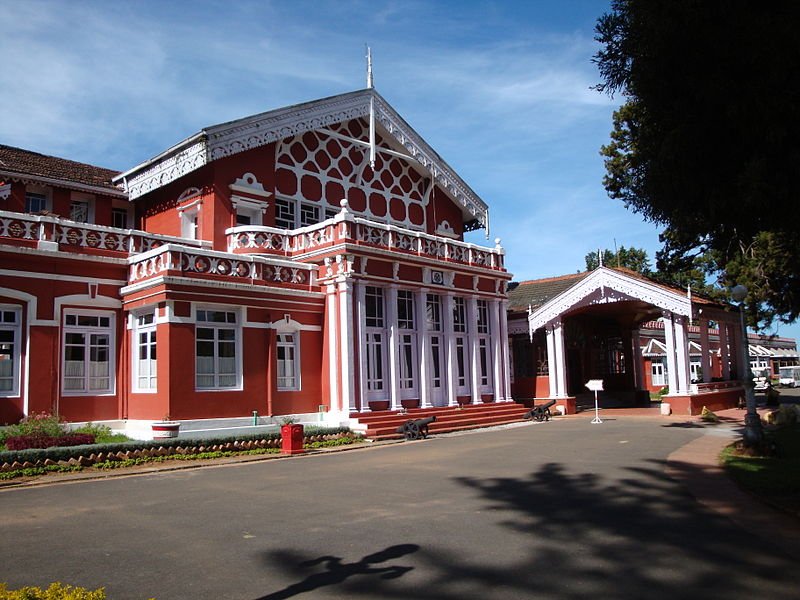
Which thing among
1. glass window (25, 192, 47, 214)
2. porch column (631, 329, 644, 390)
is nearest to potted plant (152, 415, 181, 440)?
glass window (25, 192, 47, 214)

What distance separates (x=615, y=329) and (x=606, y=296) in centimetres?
658

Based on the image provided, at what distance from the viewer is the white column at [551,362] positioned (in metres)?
27.6

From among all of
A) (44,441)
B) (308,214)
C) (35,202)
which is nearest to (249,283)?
(308,214)

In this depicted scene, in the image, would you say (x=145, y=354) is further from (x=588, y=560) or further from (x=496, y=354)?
(x=588, y=560)

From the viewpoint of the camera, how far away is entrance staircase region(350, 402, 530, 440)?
19172 mm

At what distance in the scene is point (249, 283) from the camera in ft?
60.3

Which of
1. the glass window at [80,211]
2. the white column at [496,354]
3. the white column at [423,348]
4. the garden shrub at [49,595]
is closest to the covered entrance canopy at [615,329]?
the white column at [496,354]

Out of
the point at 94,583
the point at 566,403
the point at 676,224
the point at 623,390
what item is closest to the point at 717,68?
the point at 676,224

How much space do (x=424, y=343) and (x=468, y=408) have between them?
9.32ft

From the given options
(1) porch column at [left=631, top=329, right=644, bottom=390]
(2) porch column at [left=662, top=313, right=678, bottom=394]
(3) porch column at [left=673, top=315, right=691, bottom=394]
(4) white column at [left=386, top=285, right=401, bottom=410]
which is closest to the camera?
(4) white column at [left=386, top=285, right=401, bottom=410]

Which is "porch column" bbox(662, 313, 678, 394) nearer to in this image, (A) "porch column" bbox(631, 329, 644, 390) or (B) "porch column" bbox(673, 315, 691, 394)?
(B) "porch column" bbox(673, 315, 691, 394)

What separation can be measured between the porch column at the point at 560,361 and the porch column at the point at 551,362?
15cm

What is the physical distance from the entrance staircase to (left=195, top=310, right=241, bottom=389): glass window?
3711 millimetres

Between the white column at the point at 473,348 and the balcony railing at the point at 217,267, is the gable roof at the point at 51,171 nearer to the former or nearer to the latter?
the balcony railing at the point at 217,267
